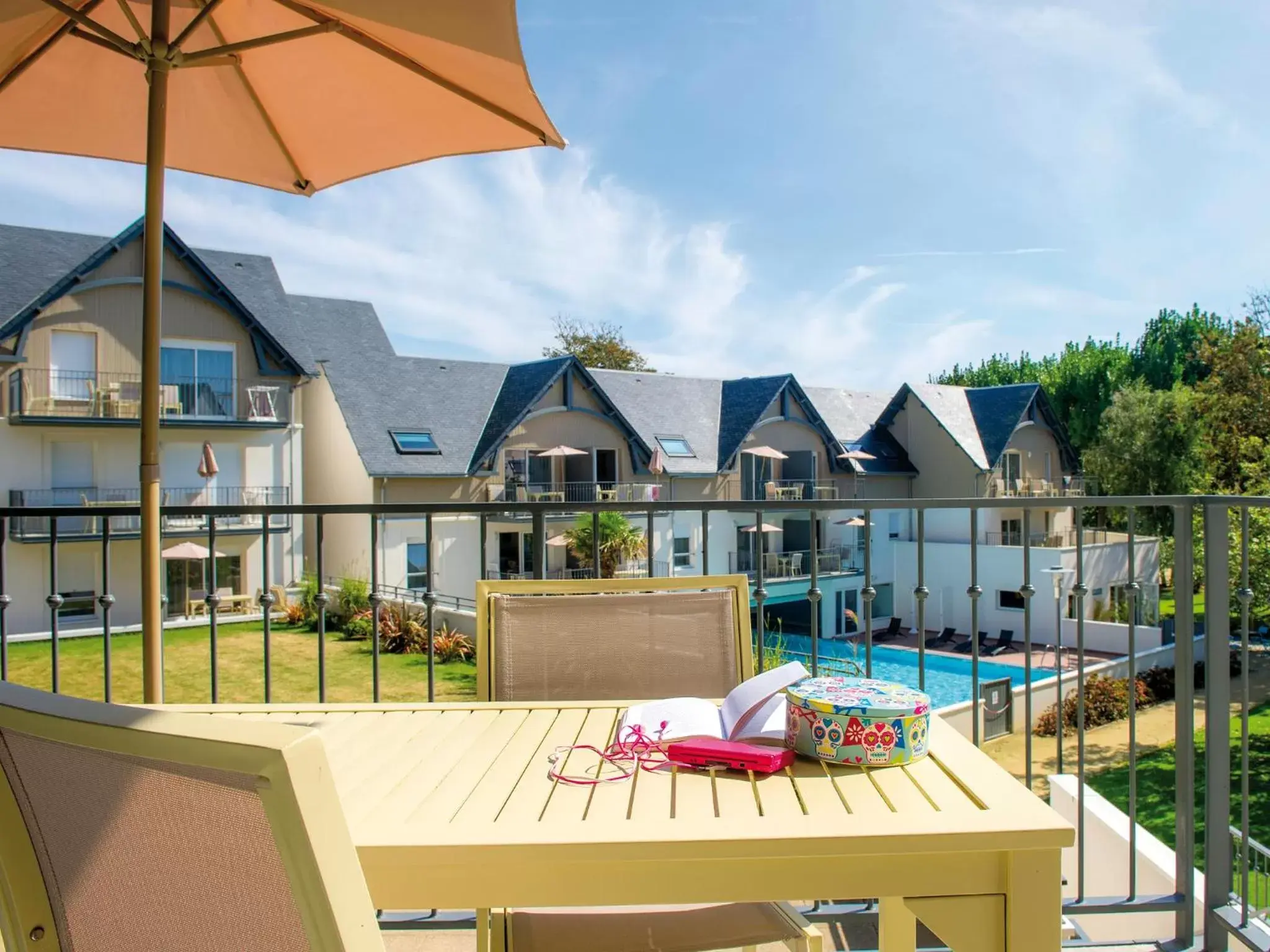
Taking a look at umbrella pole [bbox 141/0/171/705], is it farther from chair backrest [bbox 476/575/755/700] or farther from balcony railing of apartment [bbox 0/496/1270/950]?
chair backrest [bbox 476/575/755/700]

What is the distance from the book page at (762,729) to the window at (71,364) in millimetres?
21731

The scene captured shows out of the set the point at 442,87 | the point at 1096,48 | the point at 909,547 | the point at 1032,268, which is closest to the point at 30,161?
the point at 909,547

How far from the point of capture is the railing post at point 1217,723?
8.71 feet

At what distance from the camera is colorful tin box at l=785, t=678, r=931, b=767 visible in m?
1.51

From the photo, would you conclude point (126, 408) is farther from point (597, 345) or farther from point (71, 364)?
point (597, 345)

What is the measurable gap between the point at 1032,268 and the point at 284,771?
70439 millimetres

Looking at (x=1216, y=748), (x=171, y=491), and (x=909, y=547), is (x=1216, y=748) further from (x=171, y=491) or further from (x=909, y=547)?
(x=909, y=547)

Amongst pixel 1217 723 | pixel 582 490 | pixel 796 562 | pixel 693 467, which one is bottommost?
pixel 796 562

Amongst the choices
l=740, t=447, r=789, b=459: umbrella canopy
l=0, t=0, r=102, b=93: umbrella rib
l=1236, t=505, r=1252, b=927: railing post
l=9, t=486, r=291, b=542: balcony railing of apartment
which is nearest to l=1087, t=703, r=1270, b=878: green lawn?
l=1236, t=505, r=1252, b=927: railing post

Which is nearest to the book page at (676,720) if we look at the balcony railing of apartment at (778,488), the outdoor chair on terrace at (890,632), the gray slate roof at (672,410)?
the gray slate roof at (672,410)

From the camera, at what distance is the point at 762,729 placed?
62.5 inches

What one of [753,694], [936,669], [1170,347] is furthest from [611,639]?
[1170,347]

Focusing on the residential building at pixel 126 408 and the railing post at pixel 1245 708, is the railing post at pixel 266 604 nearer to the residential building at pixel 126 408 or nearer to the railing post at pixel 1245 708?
the railing post at pixel 1245 708

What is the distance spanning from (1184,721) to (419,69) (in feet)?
10.1
